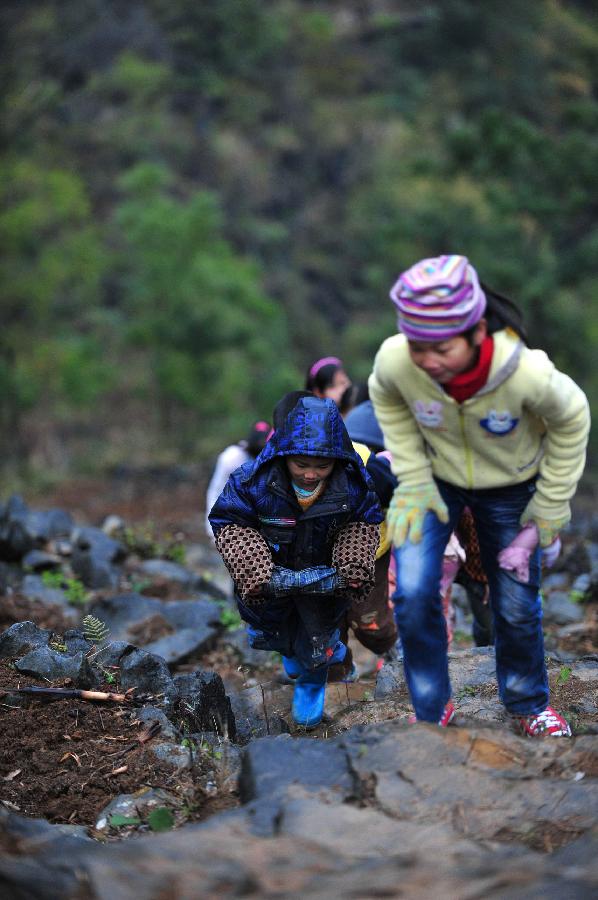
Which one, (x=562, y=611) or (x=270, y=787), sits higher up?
(x=270, y=787)

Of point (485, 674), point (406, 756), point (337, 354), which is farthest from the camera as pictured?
point (337, 354)

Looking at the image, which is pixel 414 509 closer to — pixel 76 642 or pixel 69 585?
pixel 76 642

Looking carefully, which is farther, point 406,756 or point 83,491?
point 83,491

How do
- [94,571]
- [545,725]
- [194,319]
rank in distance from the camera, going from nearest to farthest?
1. [545,725]
2. [94,571]
3. [194,319]

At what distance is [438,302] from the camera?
129 inches

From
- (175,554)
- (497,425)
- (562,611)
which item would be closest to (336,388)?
(497,425)

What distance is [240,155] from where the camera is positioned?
45094 mm

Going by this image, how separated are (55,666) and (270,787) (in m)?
1.81

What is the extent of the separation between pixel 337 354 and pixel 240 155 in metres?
11.0

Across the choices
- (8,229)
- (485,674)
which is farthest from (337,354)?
(485,674)

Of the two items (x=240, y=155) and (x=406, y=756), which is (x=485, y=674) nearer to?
(x=406, y=756)

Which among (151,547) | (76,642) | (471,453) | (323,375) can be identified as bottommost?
(151,547)

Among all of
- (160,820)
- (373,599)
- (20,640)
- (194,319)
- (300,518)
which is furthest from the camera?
(194,319)

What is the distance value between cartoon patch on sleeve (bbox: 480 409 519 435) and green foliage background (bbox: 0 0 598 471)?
849 inches
